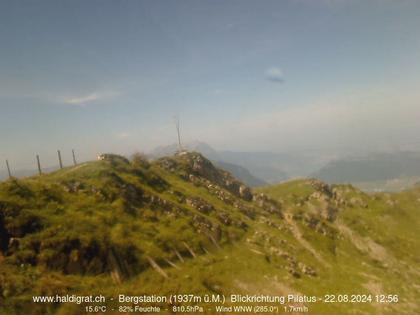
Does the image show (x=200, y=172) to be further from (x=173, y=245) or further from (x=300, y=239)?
(x=173, y=245)

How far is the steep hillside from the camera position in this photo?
40.7m

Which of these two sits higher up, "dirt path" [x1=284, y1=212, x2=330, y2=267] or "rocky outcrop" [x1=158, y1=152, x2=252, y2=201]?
"rocky outcrop" [x1=158, y1=152, x2=252, y2=201]

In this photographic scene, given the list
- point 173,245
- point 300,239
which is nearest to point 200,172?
point 300,239

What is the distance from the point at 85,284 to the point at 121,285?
5000 mm

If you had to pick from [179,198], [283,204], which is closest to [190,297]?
[179,198]

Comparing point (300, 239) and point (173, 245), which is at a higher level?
point (173, 245)

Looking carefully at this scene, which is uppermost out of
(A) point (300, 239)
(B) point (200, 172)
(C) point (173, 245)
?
(B) point (200, 172)

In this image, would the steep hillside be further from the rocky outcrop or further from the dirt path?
the rocky outcrop

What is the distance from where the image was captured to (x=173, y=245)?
5659 cm

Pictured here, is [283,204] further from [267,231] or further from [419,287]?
[419,287]

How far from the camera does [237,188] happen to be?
12444 centimetres

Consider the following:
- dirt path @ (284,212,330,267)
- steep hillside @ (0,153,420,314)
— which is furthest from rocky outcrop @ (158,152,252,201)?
dirt path @ (284,212,330,267)

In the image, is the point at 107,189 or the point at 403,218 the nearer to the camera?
the point at 107,189

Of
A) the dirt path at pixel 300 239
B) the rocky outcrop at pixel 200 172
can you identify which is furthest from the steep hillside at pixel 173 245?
the rocky outcrop at pixel 200 172
